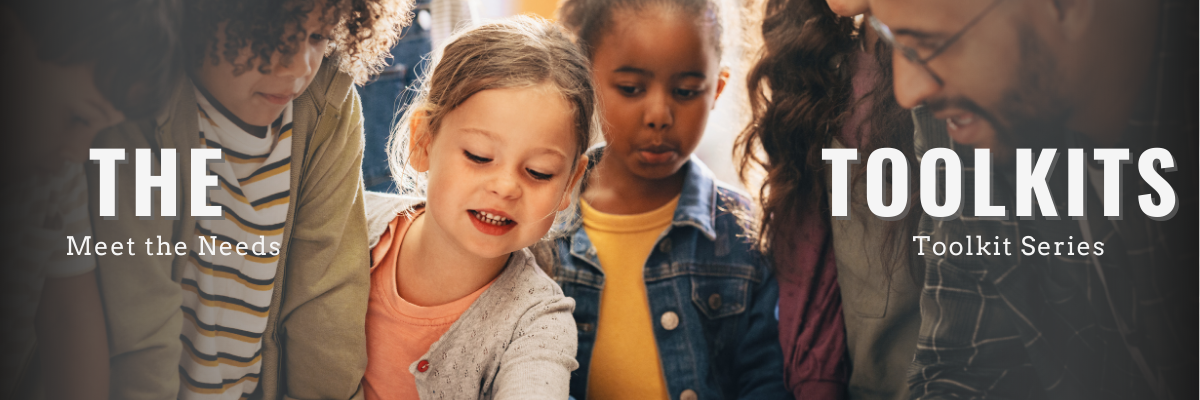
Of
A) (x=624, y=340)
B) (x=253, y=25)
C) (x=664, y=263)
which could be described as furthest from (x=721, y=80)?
(x=253, y=25)

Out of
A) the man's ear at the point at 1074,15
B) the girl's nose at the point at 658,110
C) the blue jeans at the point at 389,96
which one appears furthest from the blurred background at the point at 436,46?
the man's ear at the point at 1074,15

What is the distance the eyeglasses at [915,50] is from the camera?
87 centimetres

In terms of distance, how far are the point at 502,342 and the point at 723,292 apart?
1.03ft

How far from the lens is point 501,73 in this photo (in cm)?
88

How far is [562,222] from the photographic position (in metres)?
1.06

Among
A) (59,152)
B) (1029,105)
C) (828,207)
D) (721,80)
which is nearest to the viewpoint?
(59,152)

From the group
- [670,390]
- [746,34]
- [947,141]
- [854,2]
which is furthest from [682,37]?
[670,390]

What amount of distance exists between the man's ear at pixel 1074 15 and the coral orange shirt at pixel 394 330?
2.37ft

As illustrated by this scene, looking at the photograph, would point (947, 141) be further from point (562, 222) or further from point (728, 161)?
point (562, 222)

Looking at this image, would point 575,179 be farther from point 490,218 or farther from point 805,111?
point 805,111

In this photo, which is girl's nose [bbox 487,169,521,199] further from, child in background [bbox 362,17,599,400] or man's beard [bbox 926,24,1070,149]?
man's beard [bbox 926,24,1070,149]

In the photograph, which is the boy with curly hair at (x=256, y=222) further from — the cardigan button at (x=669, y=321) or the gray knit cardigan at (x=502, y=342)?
the cardigan button at (x=669, y=321)

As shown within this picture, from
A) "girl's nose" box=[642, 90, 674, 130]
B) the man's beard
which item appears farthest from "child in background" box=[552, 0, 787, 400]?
the man's beard

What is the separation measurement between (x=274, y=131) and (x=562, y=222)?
0.39 metres
